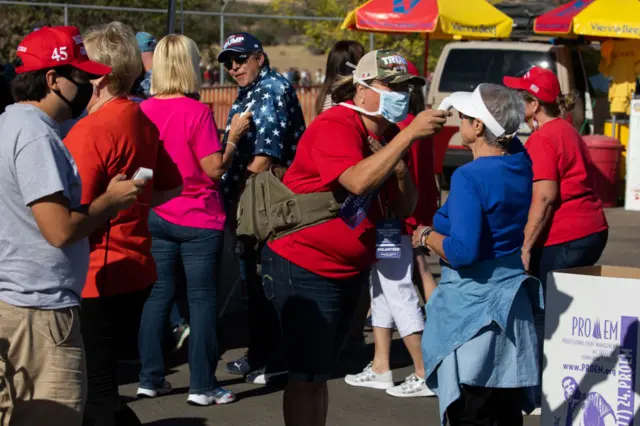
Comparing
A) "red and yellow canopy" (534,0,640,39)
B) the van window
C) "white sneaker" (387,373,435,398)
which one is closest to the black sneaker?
"white sneaker" (387,373,435,398)

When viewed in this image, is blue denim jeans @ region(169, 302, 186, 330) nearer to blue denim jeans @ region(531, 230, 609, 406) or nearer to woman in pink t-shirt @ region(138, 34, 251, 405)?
woman in pink t-shirt @ region(138, 34, 251, 405)

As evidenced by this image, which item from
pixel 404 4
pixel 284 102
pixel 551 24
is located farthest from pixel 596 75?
pixel 284 102

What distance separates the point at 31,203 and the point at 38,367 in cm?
56

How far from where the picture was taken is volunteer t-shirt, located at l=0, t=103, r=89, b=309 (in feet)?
11.3

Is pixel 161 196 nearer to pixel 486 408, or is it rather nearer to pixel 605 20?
pixel 486 408

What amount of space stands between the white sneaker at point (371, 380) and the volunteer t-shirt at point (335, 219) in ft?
6.48

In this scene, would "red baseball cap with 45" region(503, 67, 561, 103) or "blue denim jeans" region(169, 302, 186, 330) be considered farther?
"blue denim jeans" region(169, 302, 186, 330)

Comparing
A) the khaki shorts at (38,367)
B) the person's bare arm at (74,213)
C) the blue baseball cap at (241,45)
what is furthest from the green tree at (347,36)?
the khaki shorts at (38,367)

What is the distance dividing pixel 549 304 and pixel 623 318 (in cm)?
34

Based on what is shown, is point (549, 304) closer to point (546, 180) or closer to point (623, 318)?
point (623, 318)

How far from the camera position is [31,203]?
136 inches

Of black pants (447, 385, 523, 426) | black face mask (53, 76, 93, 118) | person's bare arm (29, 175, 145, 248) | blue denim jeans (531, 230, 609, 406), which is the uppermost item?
black face mask (53, 76, 93, 118)

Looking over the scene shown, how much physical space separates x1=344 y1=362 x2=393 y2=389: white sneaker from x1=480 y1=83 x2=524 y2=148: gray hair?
7.48 feet

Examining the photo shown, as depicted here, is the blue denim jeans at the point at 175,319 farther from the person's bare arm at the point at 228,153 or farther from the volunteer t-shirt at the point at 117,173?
the volunteer t-shirt at the point at 117,173
